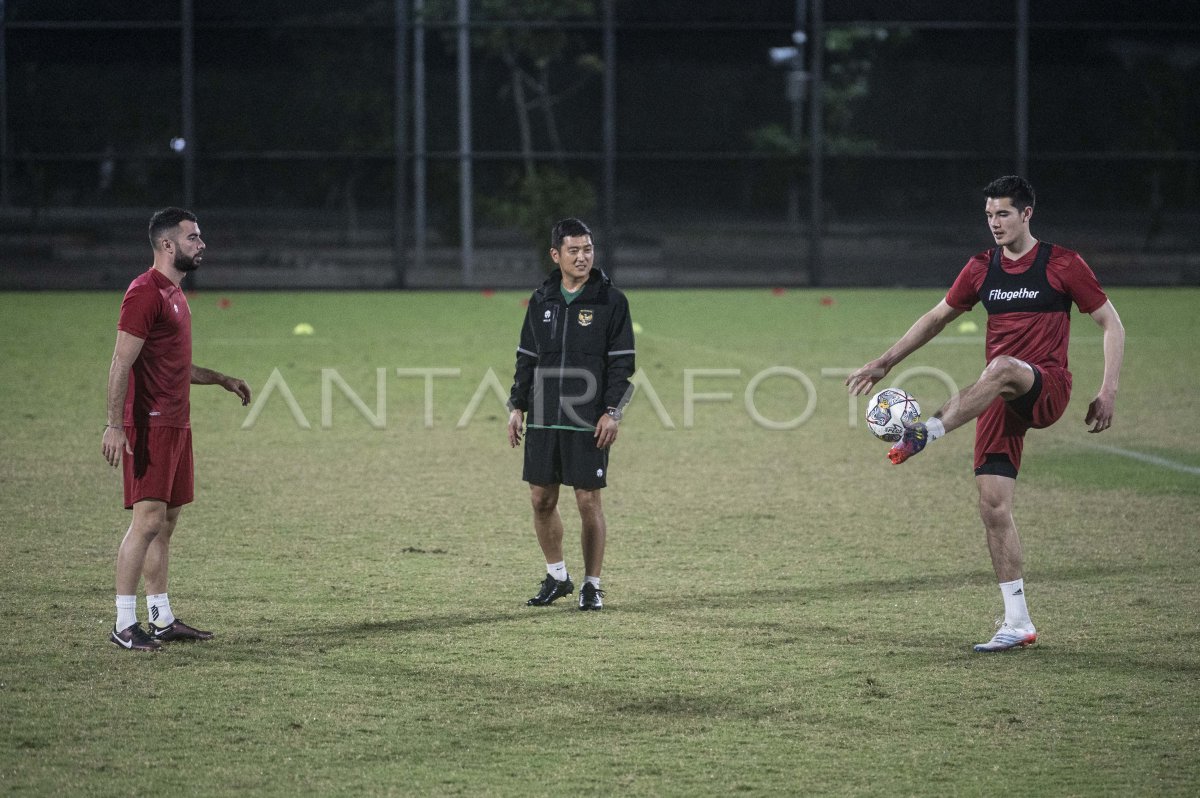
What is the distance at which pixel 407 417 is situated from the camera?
44.2 ft

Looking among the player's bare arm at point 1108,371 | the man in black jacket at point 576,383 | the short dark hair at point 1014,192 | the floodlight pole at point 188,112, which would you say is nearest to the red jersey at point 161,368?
the man in black jacket at point 576,383

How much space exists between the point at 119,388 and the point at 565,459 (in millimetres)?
1926

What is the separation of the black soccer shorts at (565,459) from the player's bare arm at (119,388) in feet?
5.65

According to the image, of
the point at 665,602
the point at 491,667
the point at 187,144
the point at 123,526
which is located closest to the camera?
the point at 491,667

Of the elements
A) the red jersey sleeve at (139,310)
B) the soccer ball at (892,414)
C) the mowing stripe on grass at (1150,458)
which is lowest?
the mowing stripe on grass at (1150,458)

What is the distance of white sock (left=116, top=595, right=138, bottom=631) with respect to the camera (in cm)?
602

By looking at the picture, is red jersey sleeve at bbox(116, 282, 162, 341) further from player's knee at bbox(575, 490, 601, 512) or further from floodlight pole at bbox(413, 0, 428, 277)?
floodlight pole at bbox(413, 0, 428, 277)

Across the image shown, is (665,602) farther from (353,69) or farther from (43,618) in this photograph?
(353,69)

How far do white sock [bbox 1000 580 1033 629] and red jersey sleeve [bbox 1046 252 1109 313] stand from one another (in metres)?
1.13

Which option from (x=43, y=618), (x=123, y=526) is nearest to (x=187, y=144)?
(x=123, y=526)

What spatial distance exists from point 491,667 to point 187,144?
89.5ft

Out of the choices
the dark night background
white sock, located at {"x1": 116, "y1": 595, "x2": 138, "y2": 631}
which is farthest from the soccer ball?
the dark night background

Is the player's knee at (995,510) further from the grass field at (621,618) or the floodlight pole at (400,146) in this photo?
the floodlight pole at (400,146)

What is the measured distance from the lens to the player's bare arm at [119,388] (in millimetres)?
5852
